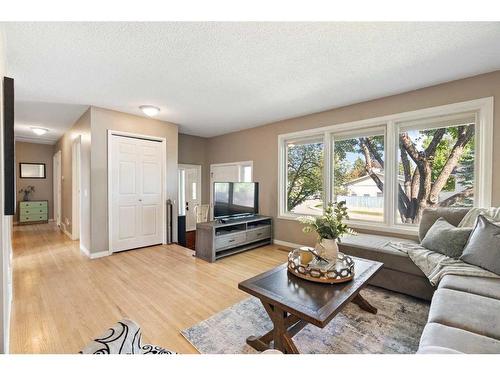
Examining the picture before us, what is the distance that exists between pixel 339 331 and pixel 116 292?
230 centimetres

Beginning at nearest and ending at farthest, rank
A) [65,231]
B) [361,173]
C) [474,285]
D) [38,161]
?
[474,285], [361,173], [65,231], [38,161]

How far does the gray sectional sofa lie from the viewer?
106 centimetres

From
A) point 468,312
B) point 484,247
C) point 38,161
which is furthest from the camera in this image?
point 38,161

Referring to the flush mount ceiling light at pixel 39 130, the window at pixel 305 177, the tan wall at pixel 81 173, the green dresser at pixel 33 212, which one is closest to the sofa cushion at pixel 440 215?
the window at pixel 305 177

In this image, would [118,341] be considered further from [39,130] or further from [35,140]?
[35,140]

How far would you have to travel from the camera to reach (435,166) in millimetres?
2926

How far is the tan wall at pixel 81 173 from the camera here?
3.72 m

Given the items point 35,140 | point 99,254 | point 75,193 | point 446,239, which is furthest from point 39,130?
point 446,239

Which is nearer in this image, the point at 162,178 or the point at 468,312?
the point at 468,312

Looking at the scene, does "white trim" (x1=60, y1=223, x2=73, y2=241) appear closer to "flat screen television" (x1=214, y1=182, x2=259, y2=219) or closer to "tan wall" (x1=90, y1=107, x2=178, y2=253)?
"tan wall" (x1=90, y1=107, x2=178, y2=253)

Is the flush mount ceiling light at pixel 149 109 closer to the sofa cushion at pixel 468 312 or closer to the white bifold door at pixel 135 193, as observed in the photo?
the white bifold door at pixel 135 193

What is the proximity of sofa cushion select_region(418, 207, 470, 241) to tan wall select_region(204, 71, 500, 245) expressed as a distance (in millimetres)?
420
